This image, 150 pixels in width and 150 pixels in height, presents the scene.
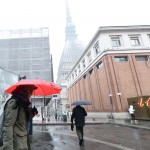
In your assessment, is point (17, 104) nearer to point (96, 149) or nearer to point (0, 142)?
point (0, 142)

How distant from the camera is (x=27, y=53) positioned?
40.1m

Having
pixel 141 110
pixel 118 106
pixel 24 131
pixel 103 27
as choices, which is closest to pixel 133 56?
pixel 103 27

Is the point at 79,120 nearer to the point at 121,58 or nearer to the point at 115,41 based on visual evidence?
the point at 121,58

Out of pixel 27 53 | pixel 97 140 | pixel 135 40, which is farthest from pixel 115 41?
pixel 27 53

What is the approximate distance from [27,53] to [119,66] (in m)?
24.0

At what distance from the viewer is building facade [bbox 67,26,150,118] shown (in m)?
23.3

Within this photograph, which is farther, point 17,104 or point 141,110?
point 141,110

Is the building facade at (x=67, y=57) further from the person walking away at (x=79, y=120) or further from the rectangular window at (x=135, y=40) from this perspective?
the person walking away at (x=79, y=120)

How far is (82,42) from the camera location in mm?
131125

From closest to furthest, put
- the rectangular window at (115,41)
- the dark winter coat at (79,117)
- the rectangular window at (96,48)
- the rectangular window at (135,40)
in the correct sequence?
the dark winter coat at (79,117) → the rectangular window at (115,41) → the rectangular window at (135,40) → the rectangular window at (96,48)

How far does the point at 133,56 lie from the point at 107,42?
4428 mm

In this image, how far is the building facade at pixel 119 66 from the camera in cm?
2328

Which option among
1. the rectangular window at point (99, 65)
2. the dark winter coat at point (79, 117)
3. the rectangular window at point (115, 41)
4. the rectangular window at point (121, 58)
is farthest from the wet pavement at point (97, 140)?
the rectangular window at point (115, 41)

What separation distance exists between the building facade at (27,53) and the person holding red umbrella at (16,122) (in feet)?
113
